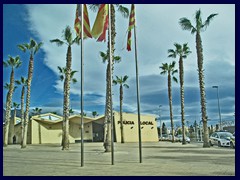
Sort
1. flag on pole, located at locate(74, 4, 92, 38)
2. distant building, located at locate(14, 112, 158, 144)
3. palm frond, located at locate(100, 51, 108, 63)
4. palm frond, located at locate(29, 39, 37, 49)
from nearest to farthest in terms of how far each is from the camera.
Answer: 1. flag on pole, located at locate(74, 4, 92, 38)
2. palm frond, located at locate(100, 51, 108, 63)
3. palm frond, located at locate(29, 39, 37, 49)
4. distant building, located at locate(14, 112, 158, 144)

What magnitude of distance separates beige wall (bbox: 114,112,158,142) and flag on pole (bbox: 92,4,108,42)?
116 feet

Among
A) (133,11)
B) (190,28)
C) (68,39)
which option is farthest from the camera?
(190,28)

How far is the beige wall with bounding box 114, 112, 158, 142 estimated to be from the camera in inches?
1958

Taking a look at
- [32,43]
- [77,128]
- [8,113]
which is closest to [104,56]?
[32,43]

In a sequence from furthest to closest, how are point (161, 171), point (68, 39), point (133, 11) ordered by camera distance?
point (68, 39) < point (133, 11) < point (161, 171)

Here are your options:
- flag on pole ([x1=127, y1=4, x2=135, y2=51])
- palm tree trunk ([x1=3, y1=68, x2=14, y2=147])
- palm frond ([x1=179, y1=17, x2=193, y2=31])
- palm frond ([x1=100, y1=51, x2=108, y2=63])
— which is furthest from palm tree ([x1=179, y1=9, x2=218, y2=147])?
palm tree trunk ([x1=3, y1=68, x2=14, y2=147])

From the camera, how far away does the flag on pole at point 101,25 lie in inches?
580

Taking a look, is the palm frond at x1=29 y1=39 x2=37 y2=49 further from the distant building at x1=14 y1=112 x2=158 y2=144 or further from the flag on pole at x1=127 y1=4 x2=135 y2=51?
the distant building at x1=14 y1=112 x2=158 y2=144
